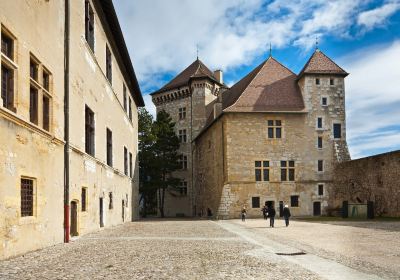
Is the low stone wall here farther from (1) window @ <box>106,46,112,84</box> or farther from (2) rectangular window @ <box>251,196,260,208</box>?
(1) window @ <box>106,46,112,84</box>

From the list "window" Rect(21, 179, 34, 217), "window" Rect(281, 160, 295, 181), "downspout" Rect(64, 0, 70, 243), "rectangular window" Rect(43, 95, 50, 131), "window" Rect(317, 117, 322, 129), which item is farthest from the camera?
"window" Rect(317, 117, 322, 129)

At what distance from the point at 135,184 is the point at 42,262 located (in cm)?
2947

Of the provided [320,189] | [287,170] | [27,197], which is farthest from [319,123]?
[27,197]

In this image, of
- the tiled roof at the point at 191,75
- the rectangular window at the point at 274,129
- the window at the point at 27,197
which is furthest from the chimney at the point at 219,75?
the window at the point at 27,197

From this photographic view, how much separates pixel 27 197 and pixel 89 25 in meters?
10.2

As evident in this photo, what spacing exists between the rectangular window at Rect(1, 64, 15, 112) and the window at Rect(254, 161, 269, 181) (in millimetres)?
28492

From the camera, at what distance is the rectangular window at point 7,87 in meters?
9.90

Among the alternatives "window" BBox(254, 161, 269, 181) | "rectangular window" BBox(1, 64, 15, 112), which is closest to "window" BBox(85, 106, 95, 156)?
"rectangular window" BBox(1, 64, 15, 112)

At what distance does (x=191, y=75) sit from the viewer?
56.0 metres

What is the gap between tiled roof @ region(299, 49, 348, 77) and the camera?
3831 cm

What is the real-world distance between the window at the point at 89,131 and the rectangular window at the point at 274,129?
2139 cm

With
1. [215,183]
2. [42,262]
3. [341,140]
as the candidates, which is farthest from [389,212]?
[42,262]

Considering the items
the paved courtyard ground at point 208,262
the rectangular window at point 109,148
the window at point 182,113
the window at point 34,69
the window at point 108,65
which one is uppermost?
the window at point 182,113

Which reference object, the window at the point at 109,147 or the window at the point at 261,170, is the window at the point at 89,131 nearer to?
the window at the point at 109,147
